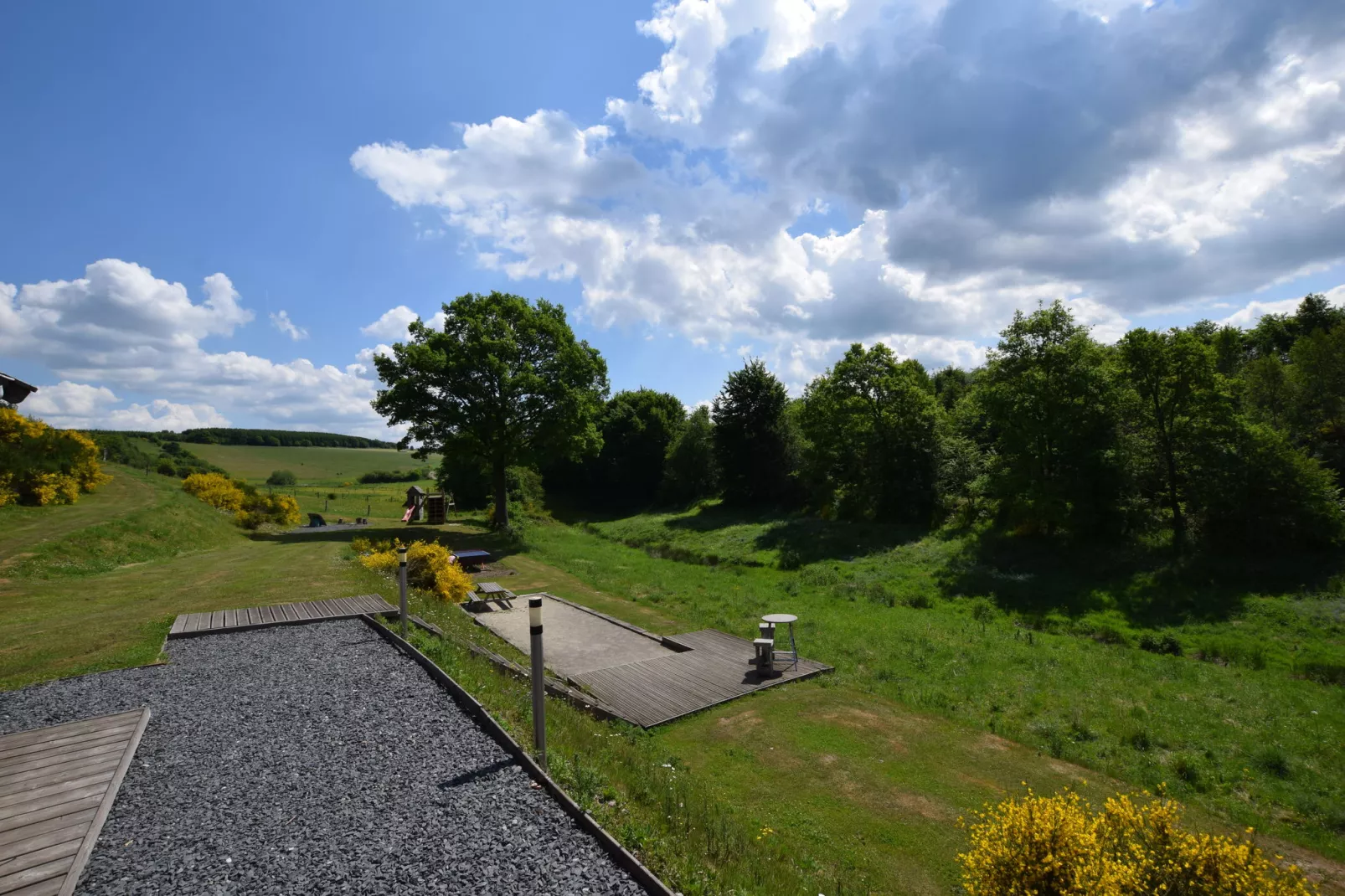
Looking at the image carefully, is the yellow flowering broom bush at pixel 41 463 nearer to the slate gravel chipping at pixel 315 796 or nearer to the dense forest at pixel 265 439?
the slate gravel chipping at pixel 315 796

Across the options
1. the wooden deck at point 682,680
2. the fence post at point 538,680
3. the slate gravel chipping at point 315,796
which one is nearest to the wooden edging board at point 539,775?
the slate gravel chipping at point 315,796

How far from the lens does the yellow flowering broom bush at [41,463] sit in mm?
20078

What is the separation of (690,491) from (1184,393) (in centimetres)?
3085

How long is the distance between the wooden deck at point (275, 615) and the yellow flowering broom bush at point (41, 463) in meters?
15.3

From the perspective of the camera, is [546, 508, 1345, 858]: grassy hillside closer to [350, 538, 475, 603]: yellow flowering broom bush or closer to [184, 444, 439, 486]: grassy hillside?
[350, 538, 475, 603]: yellow flowering broom bush

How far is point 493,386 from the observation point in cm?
2775

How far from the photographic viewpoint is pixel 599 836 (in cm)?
441

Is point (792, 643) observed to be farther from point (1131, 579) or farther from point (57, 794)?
point (1131, 579)

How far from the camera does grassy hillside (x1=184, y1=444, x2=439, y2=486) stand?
69250 mm

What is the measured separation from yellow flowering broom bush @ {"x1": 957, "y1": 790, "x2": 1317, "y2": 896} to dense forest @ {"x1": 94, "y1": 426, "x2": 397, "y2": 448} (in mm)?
92558

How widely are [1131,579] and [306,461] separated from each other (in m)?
95.0

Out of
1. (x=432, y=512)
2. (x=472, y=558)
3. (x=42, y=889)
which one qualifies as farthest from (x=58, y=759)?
(x=432, y=512)

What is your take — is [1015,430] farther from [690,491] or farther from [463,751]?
[690,491]

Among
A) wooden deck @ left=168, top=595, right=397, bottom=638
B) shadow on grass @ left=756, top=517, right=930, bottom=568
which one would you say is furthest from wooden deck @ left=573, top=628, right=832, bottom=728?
shadow on grass @ left=756, top=517, right=930, bottom=568
